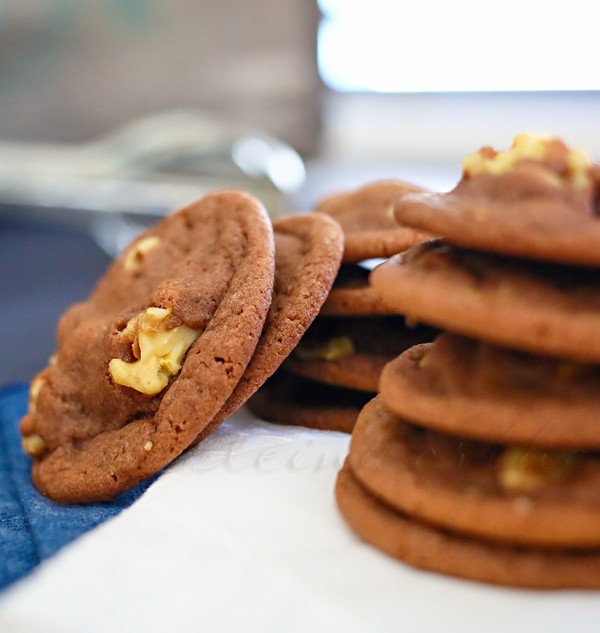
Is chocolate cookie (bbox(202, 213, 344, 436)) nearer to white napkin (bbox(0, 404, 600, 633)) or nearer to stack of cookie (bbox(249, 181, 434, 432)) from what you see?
stack of cookie (bbox(249, 181, 434, 432))

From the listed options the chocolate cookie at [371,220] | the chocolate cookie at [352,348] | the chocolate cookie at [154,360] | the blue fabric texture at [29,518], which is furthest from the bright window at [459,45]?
the blue fabric texture at [29,518]

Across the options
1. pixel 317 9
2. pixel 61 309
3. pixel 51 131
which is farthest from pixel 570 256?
pixel 51 131

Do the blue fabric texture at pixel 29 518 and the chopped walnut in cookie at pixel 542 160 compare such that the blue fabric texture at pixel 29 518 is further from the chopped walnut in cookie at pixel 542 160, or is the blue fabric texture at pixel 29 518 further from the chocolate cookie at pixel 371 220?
the chopped walnut in cookie at pixel 542 160

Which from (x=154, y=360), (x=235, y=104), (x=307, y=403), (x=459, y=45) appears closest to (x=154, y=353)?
(x=154, y=360)

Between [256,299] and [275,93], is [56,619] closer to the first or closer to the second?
[256,299]

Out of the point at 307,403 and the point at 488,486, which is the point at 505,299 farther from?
the point at 307,403

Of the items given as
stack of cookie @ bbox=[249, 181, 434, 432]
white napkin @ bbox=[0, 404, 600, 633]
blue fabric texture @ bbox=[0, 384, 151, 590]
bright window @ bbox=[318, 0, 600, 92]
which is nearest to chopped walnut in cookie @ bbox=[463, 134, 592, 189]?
stack of cookie @ bbox=[249, 181, 434, 432]
